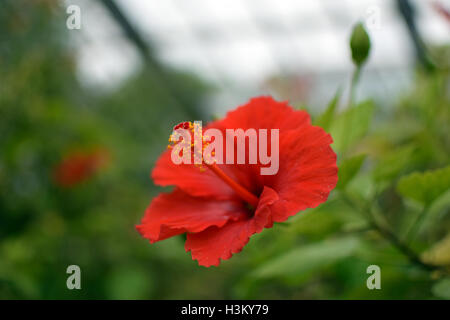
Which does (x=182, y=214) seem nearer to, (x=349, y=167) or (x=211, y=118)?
(x=349, y=167)

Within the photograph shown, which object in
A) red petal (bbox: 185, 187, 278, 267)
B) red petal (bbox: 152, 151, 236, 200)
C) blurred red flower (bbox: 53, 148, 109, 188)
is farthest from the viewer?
blurred red flower (bbox: 53, 148, 109, 188)

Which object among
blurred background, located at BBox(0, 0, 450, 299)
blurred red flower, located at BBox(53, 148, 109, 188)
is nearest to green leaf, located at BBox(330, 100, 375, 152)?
blurred background, located at BBox(0, 0, 450, 299)

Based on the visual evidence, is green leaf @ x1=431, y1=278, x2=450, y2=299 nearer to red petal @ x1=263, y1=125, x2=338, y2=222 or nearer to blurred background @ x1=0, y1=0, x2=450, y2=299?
blurred background @ x1=0, y1=0, x2=450, y2=299

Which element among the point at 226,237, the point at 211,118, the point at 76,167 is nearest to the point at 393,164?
the point at 226,237

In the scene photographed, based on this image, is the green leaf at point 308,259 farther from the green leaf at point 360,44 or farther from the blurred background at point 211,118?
the green leaf at point 360,44

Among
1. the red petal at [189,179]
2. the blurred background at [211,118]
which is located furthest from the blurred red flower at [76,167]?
the red petal at [189,179]
